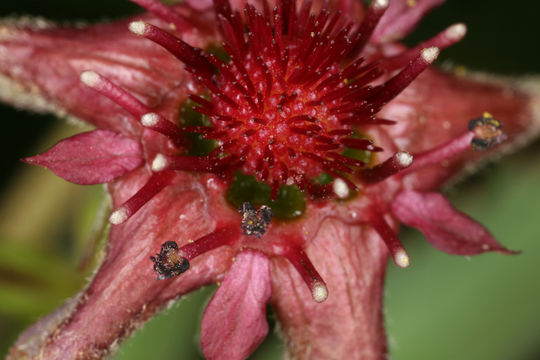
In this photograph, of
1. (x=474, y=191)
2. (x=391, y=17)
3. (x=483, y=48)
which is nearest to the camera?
(x=391, y=17)

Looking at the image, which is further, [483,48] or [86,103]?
[483,48]

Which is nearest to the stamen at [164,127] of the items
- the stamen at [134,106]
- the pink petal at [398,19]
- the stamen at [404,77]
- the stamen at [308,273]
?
the stamen at [134,106]

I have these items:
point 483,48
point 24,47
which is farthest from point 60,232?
point 483,48

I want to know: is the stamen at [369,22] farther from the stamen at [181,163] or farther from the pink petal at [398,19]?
the stamen at [181,163]

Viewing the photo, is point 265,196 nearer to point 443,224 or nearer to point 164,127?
point 164,127

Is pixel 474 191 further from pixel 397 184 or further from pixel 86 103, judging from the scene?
pixel 86 103

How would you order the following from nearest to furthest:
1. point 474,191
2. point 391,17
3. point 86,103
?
point 86,103
point 391,17
point 474,191

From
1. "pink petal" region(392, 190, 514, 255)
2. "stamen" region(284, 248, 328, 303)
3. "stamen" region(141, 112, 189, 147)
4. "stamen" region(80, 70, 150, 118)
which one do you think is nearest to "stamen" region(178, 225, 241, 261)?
"stamen" region(284, 248, 328, 303)
